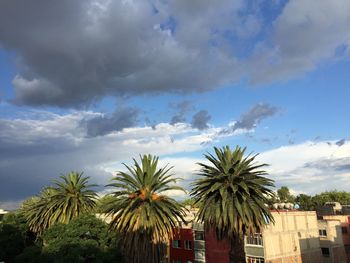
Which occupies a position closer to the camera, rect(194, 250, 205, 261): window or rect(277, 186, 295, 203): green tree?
rect(194, 250, 205, 261): window

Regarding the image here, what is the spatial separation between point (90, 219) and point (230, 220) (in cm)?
2108

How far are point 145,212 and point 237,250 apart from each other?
32.3 ft

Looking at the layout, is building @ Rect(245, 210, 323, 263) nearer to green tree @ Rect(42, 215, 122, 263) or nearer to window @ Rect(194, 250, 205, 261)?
window @ Rect(194, 250, 205, 261)

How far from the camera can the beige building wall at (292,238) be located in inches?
2183

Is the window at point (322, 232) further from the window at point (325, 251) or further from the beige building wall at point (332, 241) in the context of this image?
the window at point (325, 251)

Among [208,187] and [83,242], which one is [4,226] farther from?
[208,187]

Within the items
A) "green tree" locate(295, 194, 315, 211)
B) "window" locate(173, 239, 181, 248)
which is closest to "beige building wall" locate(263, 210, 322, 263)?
"window" locate(173, 239, 181, 248)

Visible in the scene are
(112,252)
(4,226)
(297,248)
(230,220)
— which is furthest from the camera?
(4,226)

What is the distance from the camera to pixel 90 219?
47094 mm

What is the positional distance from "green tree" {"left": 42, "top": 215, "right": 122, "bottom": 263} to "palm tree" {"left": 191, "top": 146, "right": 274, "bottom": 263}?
1535 cm

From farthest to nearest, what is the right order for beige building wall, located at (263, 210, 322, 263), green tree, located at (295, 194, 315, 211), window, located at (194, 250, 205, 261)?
green tree, located at (295, 194, 315, 211), window, located at (194, 250, 205, 261), beige building wall, located at (263, 210, 322, 263)

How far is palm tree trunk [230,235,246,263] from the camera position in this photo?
3434 centimetres

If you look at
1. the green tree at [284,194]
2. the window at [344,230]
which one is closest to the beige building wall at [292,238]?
the window at [344,230]

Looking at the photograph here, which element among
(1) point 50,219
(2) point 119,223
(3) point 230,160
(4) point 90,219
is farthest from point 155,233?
(1) point 50,219
